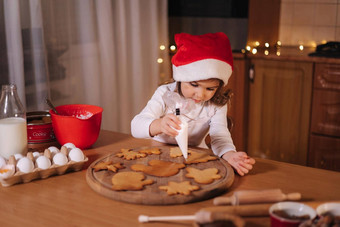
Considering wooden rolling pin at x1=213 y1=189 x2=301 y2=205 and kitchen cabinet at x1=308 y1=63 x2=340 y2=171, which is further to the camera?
kitchen cabinet at x1=308 y1=63 x2=340 y2=171

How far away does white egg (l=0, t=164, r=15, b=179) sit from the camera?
1.22 meters

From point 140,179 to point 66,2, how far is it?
159 cm

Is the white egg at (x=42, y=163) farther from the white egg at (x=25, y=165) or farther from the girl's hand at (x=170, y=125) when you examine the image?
the girl's hand at (x=170, y=125)

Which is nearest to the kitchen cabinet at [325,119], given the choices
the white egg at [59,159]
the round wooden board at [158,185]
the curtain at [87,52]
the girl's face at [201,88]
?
the curtain at [87,52]

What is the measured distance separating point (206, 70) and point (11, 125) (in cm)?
65

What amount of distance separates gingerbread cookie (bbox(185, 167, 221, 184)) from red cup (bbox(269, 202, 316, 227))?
0.27 m

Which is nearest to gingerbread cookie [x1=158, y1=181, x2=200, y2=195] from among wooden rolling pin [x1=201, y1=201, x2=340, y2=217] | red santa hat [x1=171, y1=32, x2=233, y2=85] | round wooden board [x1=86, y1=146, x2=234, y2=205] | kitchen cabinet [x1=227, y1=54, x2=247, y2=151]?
round wooden board [x1=86, y1=146, x2=234, y2=205]

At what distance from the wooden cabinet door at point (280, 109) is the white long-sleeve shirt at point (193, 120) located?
51.5 inches

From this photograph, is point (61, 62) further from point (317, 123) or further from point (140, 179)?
point (317, 123)

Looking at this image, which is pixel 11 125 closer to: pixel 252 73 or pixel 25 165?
pixel 25 165

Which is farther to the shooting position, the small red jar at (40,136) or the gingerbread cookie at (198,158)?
the small red jar at (40,136)

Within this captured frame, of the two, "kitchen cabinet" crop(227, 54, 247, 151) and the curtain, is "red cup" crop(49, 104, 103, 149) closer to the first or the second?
the curtain

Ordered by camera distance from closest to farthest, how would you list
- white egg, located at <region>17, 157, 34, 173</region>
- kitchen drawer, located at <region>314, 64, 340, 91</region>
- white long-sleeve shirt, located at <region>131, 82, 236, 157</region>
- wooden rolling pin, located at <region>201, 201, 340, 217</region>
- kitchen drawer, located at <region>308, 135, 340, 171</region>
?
wooden rolling pin, located at <region>201, 201, 340, 217</region>, white egg, located at <region>17, 157, 34, 173</region>, white long-sleeve shirt, located at <region>131, 82, 236, 157</region>, kitchen drawer, located at <region>314, 64, 340, 91</region>, kitchen drawer, located at <region>308, 135, 340, 171</region>

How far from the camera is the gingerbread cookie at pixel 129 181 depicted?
1164 mm
